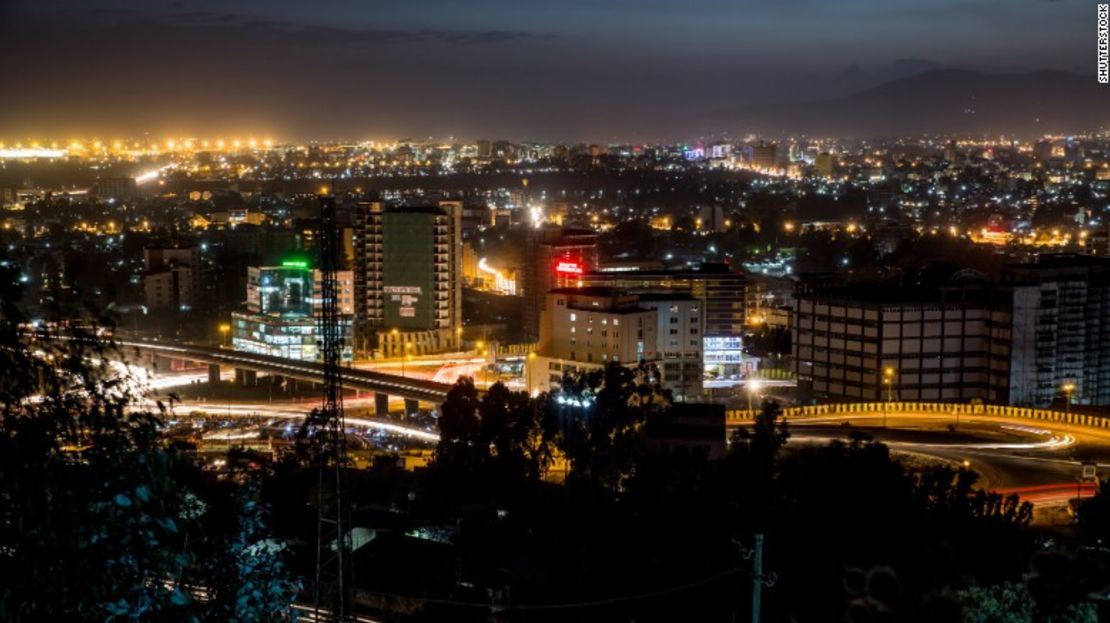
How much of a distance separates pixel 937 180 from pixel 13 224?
3008 centimetres

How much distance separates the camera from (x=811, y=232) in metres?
27.9

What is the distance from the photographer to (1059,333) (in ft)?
40.9

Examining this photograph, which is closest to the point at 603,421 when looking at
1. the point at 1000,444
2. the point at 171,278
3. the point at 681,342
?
the point at 1000,444

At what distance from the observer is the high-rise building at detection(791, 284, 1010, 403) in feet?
39.7

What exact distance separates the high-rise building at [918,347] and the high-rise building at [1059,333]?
6.3 inches

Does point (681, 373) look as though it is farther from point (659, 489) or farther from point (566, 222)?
point (566, 222)

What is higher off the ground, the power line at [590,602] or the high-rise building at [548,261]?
the high-rise building at [548,261]

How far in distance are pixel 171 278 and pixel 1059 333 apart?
492 inches

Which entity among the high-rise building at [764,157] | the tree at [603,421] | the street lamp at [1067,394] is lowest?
the street lamp at [1067,394]

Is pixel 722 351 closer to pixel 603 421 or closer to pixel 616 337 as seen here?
pixel 616 337

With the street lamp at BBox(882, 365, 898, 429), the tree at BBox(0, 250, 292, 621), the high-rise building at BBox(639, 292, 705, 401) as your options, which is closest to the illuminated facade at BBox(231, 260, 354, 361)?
the high-rise building at BBox(639, 292, 705, 401)

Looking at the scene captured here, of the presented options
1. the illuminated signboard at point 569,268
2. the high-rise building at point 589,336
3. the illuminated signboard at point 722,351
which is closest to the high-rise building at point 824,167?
the illuminated signboard at point 569,268

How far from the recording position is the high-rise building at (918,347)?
12.1m

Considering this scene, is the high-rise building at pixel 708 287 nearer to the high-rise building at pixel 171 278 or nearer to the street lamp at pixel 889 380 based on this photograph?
the street lamp at pixel 889 380
